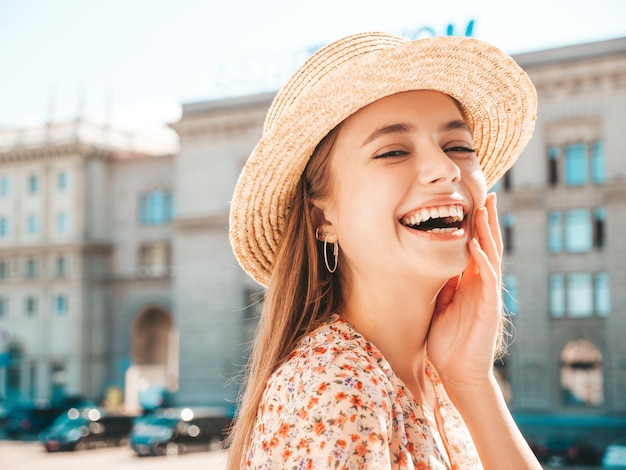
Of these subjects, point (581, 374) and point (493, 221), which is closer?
point (493, 221)

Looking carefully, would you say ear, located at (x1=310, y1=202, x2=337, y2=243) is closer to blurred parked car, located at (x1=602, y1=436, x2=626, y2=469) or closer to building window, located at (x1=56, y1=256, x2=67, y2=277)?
blurred parked car, located at (x1=602, y1=436, x2=626, y2=469)

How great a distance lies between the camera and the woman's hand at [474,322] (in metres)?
2.06

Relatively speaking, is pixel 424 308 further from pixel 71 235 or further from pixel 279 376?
pixel 71 235

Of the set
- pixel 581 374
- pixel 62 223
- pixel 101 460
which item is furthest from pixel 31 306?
pixel 581 374

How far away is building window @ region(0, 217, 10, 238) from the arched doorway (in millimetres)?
10854

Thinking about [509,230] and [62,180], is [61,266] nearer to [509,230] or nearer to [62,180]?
[62,180]

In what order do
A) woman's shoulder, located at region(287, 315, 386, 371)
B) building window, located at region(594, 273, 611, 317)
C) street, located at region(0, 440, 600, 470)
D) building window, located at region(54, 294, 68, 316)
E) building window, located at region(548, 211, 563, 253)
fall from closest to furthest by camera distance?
woman's shoulder, located at region(287, 315, 386, 371) → street, located at region(0, 440, 600, 470) → building window, located at region(594, 273, 611, 317) → building window, located at region(548, 211, 563, 253) → building window, located at region(54, 294, 68, 316)

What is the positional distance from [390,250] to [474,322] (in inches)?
13.4

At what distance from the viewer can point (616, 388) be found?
1232 inches

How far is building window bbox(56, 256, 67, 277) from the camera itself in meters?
50.5

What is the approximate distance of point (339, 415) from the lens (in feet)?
5.09

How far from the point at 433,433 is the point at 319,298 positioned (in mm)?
433

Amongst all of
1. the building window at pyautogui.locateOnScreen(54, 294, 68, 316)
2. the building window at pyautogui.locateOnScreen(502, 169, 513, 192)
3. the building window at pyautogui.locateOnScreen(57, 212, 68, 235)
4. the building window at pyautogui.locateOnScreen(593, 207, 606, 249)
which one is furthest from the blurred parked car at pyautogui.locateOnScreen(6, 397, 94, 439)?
the building window at pyautogui.locateOnScreen(593, 207, 606, 249)

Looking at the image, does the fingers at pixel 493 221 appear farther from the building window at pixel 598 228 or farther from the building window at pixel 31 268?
the building window at pixel 31 268
